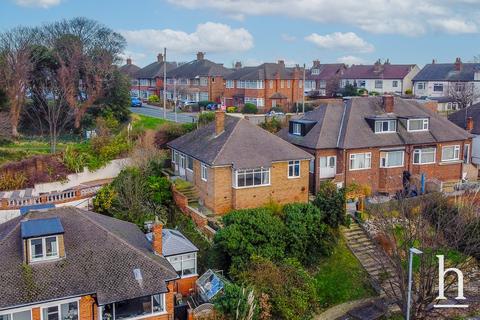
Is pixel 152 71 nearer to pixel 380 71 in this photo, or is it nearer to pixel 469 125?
pixel 380 71

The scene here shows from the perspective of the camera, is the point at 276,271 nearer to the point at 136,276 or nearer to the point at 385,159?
the point at 136,276

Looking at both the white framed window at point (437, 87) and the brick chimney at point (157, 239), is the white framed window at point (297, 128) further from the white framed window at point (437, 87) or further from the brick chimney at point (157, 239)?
the white framed window at point (437, 87)

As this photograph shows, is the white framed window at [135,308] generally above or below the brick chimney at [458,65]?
below

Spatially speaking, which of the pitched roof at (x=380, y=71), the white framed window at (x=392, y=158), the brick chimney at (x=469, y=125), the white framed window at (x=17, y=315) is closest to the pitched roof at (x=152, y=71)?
the pitched roof at (x=380, y=71)

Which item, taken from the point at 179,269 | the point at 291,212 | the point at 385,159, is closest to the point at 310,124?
the point at 385,159

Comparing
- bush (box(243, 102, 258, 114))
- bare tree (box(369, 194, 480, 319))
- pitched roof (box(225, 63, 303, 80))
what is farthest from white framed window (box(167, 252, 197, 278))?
pitched roof (box(225, 63, 303, 80))
